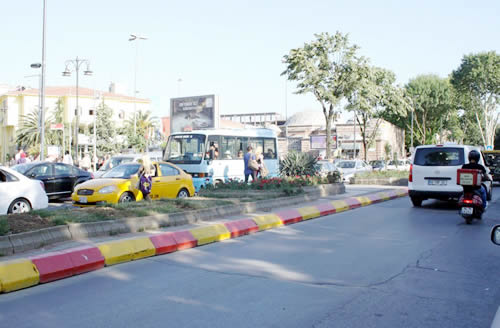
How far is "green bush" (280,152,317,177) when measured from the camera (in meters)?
21.1

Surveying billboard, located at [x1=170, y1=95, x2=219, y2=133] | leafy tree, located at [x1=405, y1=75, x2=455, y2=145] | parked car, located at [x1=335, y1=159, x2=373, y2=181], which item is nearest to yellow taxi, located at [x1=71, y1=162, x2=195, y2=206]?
parked car, located at [x1=335, y1=159, x2=373, y2=181]

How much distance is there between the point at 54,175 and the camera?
57.1ft

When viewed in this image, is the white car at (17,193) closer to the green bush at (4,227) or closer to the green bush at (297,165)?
the green bush at (4,227)

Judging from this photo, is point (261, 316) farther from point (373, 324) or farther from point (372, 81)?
Answer: point (372, 81)

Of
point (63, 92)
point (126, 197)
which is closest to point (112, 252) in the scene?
point (126, 197)

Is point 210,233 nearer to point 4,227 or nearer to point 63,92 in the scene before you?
point 4,227

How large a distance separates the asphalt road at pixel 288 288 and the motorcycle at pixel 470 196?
5.37ft

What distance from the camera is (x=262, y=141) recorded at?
79.5ft

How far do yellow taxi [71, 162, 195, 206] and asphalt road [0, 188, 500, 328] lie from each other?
16.4 ft

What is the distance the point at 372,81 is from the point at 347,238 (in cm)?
2285

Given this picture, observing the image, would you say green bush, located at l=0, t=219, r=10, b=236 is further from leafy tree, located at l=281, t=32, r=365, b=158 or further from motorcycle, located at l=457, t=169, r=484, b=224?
leafy tree, located at l=281, t=32, r=365, b=158

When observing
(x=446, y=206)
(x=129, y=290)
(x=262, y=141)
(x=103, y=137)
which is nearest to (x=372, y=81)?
(x=262, y=141)

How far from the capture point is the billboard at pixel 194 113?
135 feet

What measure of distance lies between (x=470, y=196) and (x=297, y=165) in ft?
32.2
